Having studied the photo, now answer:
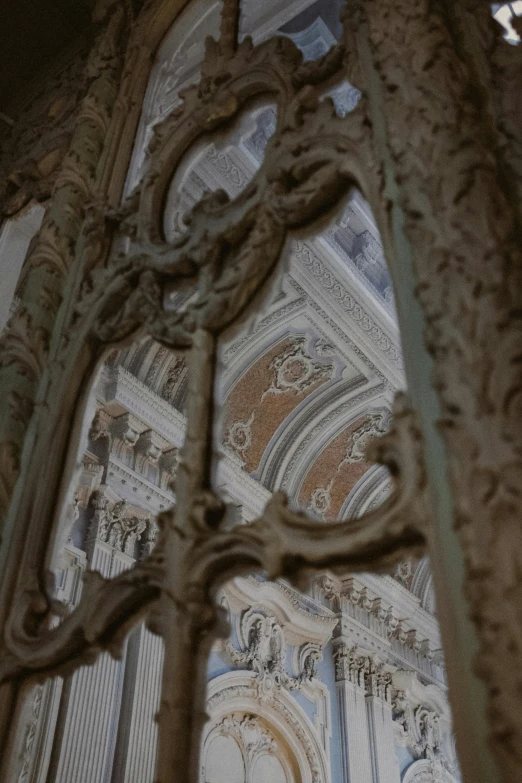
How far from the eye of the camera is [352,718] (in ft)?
26.7

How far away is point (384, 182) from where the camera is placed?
1.71m

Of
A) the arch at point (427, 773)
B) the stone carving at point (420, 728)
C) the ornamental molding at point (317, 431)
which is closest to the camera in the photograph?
the ornamental molding at point (317, 431)

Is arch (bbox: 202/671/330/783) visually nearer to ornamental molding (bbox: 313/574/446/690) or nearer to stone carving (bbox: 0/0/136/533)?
ornamental molding (bbox: 313/574/446/690)

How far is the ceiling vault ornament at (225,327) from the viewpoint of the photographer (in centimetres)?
128

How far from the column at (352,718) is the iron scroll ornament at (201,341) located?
6.74 m

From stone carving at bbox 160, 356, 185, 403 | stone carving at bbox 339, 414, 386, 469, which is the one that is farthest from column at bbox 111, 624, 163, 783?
stone carving at bbox 339, 414, 386, 469

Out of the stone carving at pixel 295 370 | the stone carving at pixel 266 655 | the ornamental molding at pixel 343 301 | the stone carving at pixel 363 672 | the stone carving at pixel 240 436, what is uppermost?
the ornamental molding at pixel 343 301

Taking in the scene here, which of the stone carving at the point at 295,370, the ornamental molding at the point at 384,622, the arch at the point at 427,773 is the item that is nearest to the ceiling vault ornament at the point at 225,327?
the stone carving at the point at 295,370

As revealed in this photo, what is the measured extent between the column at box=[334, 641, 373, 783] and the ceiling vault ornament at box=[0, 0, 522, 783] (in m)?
6.64

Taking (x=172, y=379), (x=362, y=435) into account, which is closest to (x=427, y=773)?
(x=362, y=435)

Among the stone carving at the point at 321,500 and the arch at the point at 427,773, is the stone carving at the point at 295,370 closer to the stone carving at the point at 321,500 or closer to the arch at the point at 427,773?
the stone carving at the point at 321,500

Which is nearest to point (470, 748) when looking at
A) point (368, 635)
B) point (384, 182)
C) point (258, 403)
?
point (384, 182)

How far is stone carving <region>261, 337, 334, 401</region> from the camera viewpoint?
25.7 ft

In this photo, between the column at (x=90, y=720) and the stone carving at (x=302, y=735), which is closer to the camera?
the column at (x=90, y=720)
